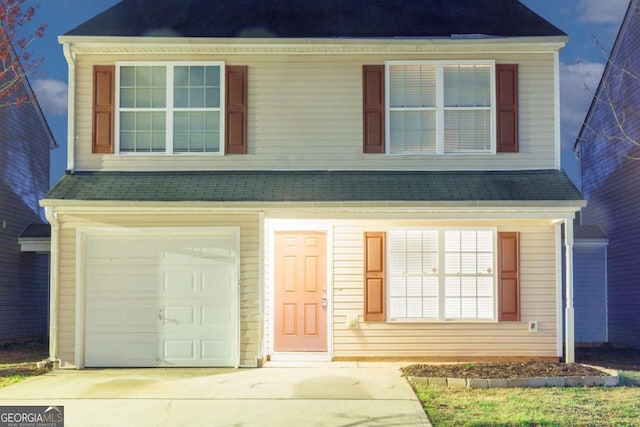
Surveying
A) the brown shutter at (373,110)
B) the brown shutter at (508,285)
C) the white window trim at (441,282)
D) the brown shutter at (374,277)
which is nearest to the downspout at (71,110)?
the brown shutter at (373,110)

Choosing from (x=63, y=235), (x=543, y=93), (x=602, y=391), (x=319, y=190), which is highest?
(x=543, y=93)

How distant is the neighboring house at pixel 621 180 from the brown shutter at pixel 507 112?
293 cm

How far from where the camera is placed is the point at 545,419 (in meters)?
7.55

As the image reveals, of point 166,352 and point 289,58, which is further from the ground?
point 289,58

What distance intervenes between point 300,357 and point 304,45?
16.6 feet

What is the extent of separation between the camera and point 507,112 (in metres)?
12.1

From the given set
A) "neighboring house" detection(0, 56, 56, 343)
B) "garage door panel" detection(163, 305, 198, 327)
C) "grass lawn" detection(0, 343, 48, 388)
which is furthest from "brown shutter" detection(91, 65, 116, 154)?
"neighboring house" detection(0, 56, 56, 343)

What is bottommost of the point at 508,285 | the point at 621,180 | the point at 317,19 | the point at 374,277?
the point at 508,285

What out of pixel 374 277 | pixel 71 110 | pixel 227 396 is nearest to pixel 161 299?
pixel 227 396

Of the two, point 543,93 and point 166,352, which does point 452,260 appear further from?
point 166,352

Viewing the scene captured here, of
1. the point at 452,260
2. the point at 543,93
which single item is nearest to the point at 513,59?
the point at 543,93

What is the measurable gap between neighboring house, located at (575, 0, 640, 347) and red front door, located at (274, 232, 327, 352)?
6.08 metres

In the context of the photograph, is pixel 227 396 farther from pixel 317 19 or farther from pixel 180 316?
pixel 317 19

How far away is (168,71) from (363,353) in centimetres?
556
